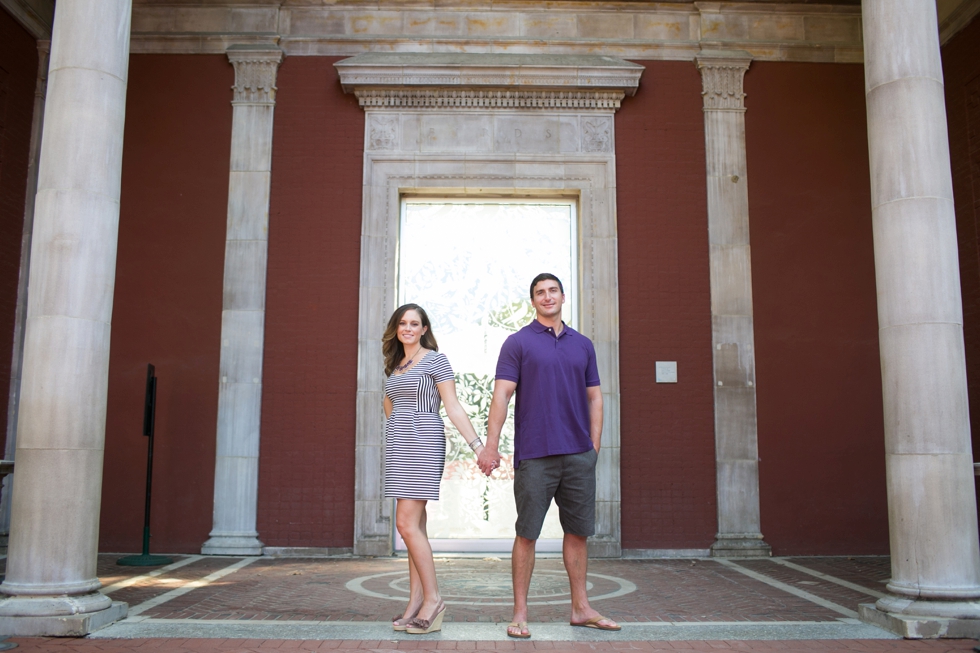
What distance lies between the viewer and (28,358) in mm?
4824

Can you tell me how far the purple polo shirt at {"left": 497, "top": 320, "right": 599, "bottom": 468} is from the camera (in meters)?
4.46

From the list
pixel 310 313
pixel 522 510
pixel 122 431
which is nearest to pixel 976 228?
pixel 522 510

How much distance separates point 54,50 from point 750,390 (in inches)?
Result: 258

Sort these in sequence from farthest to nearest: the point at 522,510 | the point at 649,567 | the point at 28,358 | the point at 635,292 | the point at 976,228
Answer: the point at 635,292, the point at 976,228, the point at 649,567, the point at 28,358, the point at 522,510

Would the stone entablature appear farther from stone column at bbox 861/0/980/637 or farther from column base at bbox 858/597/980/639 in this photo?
column base at bbox 858/597/980/639

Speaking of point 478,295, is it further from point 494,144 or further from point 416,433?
A: point 416,433

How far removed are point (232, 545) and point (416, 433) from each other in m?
4.30

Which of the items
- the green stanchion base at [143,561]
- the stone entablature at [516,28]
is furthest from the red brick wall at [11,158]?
the green stanchion base at [143,561]

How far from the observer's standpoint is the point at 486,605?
541cm

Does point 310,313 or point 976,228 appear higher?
point 976,228

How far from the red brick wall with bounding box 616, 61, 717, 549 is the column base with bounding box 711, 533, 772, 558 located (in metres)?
0.13

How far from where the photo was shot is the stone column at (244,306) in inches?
315

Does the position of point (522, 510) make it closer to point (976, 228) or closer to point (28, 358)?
point (28, 358)

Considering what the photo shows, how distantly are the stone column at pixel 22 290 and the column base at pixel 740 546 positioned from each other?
6756 mm
